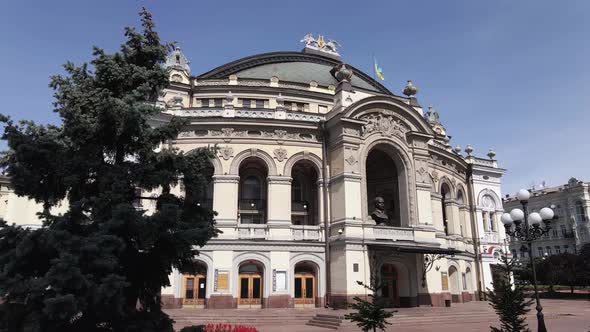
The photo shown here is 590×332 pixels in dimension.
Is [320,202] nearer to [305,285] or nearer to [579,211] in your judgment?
[305,285]

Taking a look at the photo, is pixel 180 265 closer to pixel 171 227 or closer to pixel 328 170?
pixel 171 227

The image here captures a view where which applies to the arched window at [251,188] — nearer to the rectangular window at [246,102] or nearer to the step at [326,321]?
the rectangular window at [246,102]

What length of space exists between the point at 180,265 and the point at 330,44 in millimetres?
37839

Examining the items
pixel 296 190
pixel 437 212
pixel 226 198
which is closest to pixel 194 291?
pixel 226 198

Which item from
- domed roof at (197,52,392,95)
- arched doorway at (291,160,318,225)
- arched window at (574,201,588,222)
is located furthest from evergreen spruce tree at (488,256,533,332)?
arched window at (574,201,588,222)

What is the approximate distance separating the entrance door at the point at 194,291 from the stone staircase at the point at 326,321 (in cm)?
772

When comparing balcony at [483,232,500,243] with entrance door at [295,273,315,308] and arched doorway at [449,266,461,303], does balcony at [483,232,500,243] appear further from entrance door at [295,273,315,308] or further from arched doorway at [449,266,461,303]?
entrance door at [295,273,315,308]

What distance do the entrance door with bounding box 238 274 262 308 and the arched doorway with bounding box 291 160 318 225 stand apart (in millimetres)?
5610

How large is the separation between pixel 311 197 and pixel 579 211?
183 feet

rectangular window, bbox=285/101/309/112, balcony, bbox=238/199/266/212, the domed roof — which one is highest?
the domed roof

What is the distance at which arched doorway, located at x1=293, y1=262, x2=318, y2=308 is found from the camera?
28.6 m

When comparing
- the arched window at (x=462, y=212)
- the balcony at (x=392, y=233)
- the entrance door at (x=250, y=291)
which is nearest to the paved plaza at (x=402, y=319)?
the entrance door at (x=250, y=291)

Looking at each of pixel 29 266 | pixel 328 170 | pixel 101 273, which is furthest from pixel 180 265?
→ pixel 328 170

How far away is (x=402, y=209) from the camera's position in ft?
102
